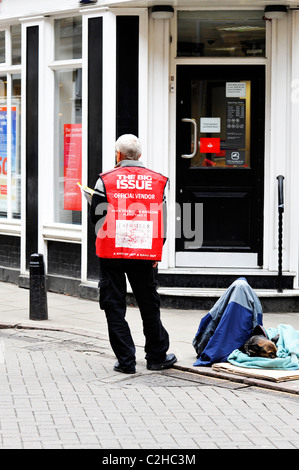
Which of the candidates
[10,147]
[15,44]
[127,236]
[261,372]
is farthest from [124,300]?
[15,44]

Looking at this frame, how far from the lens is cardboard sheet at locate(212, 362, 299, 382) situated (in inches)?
286

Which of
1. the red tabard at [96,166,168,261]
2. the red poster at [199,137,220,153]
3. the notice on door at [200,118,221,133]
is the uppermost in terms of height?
the notice on door at [200,118,221,133]

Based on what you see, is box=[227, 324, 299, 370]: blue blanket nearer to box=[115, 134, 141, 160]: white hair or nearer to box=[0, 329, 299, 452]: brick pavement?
box=[0, 329, 299, 452]: brick pavement

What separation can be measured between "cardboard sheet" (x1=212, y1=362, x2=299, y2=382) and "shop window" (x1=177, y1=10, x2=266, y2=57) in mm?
4772

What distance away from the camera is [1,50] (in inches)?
514

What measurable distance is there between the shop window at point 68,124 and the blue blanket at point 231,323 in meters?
4.24

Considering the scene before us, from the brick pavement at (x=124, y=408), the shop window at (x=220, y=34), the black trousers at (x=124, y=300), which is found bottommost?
the brick pavement at (x=124, y=408)

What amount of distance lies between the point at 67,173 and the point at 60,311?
7.45 feet

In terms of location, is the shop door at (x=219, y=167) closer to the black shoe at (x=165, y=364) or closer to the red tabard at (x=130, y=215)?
the black shoe at (x=165, y=364)

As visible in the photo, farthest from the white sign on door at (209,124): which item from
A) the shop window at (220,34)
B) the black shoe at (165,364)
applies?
the black shoe at (165,364)

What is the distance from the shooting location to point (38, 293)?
31.9 ft

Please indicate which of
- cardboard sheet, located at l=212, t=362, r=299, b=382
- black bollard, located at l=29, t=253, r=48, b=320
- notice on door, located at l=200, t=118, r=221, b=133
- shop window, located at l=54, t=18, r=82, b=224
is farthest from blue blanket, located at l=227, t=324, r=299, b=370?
shop window, located at l=54, t=18, r=82, b=224

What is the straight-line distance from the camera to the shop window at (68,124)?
38.1 feet

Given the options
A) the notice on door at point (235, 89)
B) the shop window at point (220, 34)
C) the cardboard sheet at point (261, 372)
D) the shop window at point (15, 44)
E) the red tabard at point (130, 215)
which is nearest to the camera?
the cardboard sheet at point (261, 372)
